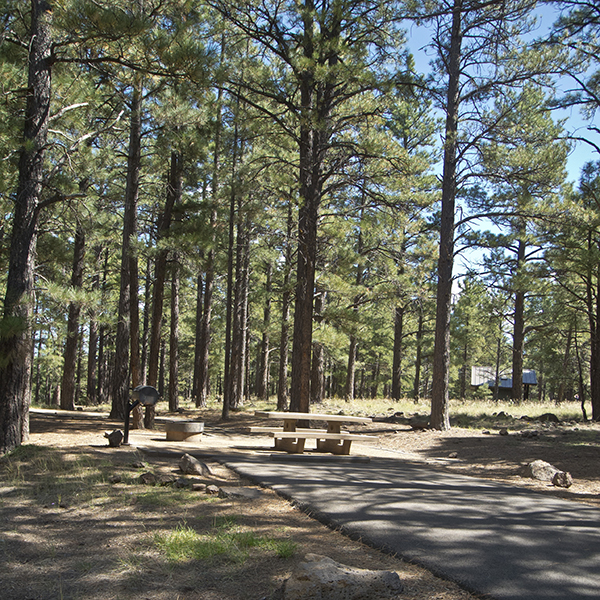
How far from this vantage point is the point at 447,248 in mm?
13570

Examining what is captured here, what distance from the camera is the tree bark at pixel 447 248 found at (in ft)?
43.6

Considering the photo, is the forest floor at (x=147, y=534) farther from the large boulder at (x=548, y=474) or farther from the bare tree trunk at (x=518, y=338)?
the bare tree trunk at (x=518, y=338)

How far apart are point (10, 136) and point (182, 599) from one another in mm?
7947

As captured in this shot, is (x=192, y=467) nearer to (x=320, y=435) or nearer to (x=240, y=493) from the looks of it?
(x=240, y=493)

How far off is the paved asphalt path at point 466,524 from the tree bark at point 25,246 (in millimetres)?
3286

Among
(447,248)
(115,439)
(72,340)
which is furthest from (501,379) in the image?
(115,439)

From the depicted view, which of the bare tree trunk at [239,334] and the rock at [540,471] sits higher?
the bare tree trunk at [239,334]

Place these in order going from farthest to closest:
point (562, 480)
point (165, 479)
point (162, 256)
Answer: point (162, 256)
point (562, 480)
point (165, 479)

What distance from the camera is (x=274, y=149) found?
14977 millimetres

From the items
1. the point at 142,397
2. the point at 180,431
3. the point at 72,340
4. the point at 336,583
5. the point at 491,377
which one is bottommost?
the point at 491,377

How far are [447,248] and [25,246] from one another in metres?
10.1

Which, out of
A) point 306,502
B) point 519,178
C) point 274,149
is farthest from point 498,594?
point 274,149

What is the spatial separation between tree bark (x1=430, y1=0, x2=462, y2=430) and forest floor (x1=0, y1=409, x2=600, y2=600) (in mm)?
4733

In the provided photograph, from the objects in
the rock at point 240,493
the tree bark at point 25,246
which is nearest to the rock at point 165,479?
the rock at point 240,493
